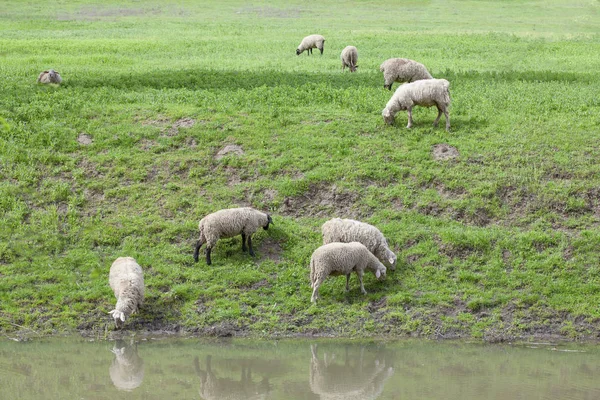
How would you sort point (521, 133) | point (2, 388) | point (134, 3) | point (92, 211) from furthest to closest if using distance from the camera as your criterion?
point (134, 3) → point (521, 133) → point (92, 211) → point (2, 388)

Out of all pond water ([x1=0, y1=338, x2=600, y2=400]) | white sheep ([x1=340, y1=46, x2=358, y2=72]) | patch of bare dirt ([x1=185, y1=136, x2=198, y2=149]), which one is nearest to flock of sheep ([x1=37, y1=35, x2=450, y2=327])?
pond water ([x1=0, y1=338, x2=600, y2=400])

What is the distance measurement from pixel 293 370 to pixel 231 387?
999mm

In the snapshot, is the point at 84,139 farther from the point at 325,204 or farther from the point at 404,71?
the point at 404,71

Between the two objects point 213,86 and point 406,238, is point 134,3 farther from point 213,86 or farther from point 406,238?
point 406,238

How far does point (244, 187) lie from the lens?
1858 cm

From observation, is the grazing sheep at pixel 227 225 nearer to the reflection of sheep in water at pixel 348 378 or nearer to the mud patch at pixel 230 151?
the mud patch at pixel 230 151

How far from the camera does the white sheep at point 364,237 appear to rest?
1593cm

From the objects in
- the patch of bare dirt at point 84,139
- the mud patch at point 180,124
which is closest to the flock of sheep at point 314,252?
the mud patch at point 180,124

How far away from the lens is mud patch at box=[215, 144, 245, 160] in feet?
64.7

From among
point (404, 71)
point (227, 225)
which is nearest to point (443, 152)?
point (404, 71)

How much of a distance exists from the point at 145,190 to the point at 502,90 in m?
10.1

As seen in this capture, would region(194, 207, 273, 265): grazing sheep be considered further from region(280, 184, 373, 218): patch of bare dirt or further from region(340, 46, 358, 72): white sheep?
region(340, 46, 358, 72): white sheep

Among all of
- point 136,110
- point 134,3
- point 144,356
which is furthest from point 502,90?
point 134,3

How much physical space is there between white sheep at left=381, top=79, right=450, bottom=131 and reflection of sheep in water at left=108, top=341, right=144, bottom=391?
922cm
